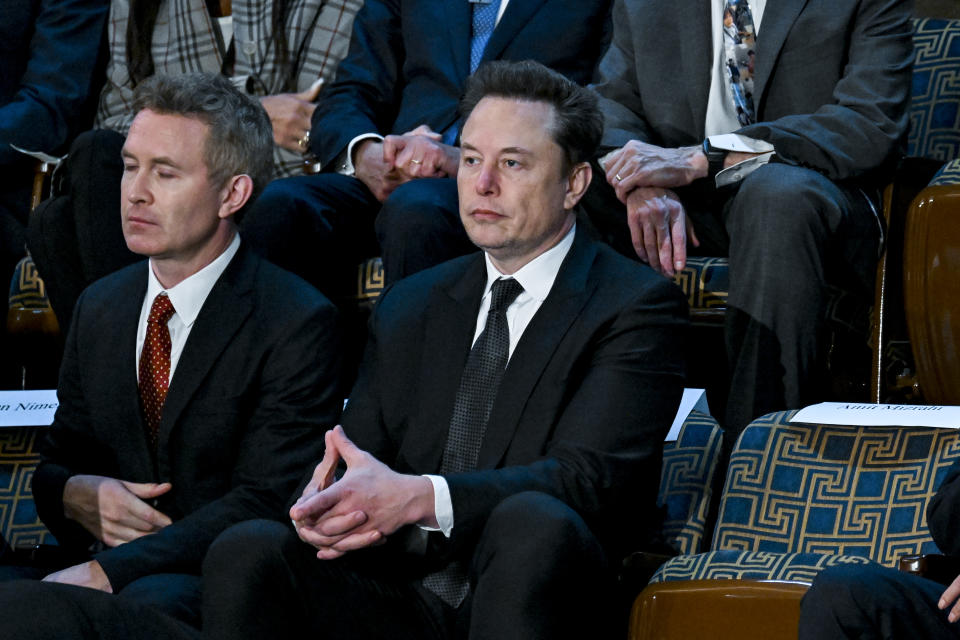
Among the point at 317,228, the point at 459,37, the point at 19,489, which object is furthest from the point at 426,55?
the point at 19,489

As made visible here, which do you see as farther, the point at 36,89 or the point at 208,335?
the point at 36,89

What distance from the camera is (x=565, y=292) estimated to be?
7.13 ft

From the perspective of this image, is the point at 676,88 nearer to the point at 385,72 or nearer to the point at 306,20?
the point at 385,72

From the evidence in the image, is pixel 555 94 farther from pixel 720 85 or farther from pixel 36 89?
pixel 36 89

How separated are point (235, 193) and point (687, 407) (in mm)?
911

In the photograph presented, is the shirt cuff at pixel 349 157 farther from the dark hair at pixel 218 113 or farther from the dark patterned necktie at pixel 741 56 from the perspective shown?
the dark patterned necktie at pixel 741 56

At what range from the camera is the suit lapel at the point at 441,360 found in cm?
212

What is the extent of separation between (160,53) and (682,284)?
157 centimetres

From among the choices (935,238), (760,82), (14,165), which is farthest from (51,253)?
(935,238)

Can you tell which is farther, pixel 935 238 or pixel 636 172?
pixel 636 172

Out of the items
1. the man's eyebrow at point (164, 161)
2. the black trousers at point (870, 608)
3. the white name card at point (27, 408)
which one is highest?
the man's eyebrow at point (164, 161)

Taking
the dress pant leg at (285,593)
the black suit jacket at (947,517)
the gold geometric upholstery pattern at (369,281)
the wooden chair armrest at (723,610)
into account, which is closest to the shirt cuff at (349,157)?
the gold geometric upholstery pattern at (369,281)

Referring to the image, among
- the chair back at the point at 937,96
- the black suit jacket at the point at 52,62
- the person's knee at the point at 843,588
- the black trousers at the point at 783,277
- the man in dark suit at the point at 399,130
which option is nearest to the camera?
the person's knee at the point at 843,588

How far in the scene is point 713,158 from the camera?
2.83 meters
